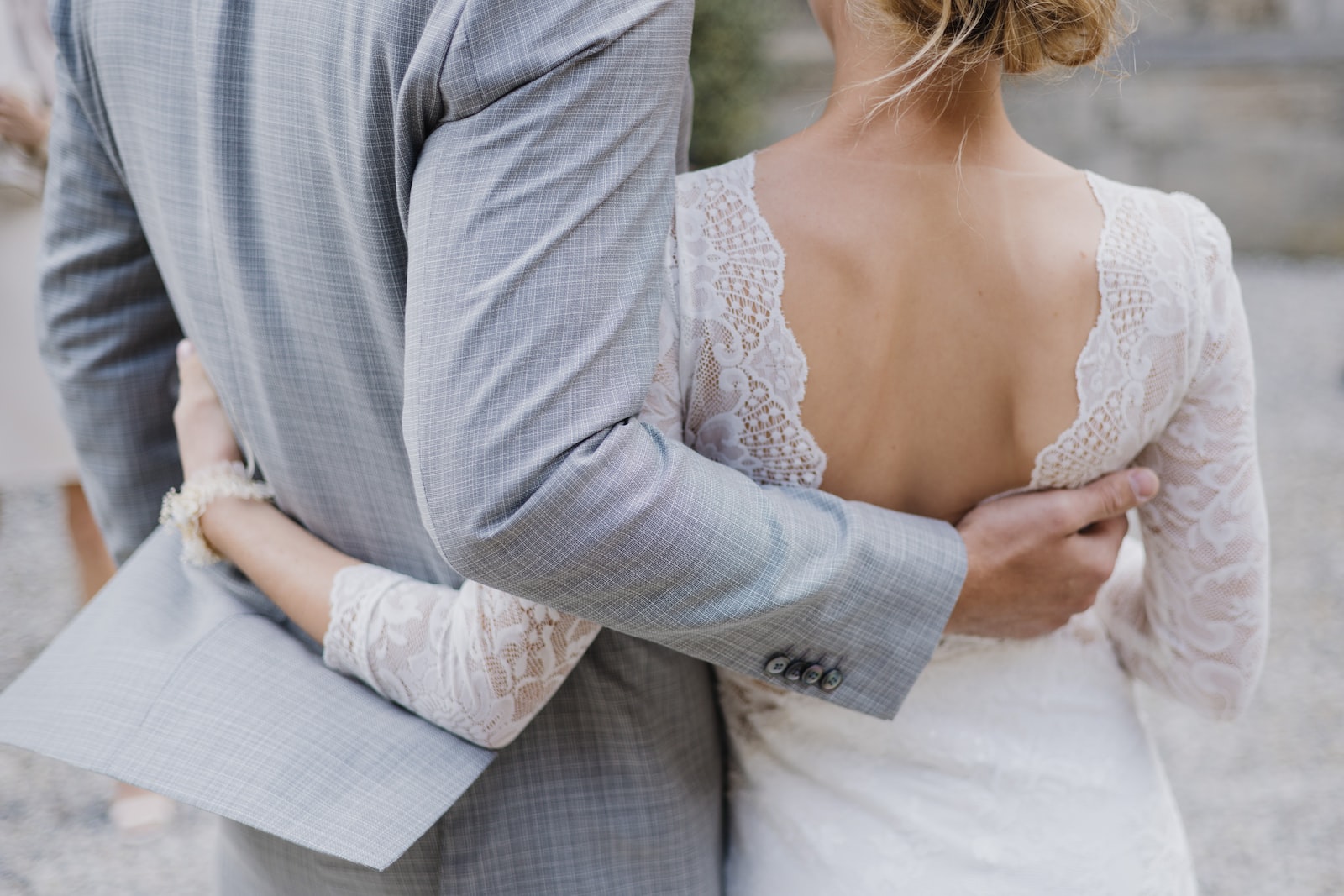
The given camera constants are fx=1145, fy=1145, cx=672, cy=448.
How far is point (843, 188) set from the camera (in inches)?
43.1

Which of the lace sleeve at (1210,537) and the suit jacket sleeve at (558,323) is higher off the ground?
the suit jacket sleeve at (558,323)

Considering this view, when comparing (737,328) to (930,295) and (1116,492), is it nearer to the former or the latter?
(930,295)

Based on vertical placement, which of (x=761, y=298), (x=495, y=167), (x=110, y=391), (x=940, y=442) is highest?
(x=495, y=167)

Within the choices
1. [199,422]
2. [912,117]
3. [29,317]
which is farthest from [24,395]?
[912,117]

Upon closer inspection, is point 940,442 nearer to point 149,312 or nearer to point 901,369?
point 901,369

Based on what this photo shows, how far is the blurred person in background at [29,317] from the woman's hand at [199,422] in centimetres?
211

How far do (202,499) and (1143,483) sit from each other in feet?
3.32

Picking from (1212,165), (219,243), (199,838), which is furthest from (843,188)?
(1212,165)

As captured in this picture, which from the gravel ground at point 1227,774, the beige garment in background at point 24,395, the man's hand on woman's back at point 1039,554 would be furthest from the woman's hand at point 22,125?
the man's hand on woman's back at point 1039,554

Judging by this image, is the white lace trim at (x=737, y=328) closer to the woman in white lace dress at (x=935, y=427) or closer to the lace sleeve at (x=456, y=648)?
the woman in white lace dress at (x=935, y=427)

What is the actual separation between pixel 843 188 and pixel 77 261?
3.03 ft

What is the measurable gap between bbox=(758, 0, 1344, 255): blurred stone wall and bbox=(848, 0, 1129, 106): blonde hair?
8.07m

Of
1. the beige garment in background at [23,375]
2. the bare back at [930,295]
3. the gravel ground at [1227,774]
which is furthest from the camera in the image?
the beige garment in background at [23,375]

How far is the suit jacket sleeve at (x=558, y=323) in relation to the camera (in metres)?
0.82
